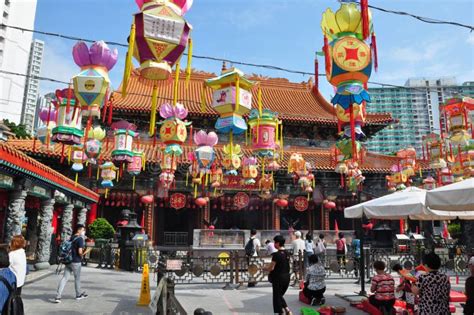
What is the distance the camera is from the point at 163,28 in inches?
220

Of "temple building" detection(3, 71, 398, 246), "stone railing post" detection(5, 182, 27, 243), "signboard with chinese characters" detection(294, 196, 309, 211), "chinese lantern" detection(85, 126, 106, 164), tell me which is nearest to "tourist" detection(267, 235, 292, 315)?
"stone railing post" detection(5, 182, 27, 243)

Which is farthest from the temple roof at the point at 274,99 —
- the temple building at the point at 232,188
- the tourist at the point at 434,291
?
the tourist at the point at 434,291

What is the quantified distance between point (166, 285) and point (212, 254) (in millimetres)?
11260

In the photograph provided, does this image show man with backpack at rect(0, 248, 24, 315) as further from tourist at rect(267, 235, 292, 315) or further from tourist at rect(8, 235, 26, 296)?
tourist at rect(267, 235, 292, 315)

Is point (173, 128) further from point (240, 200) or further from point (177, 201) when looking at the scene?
point (240, 200)

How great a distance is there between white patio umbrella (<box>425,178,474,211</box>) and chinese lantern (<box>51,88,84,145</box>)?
24.6 ft

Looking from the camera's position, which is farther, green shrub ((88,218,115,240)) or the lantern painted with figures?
green shrub ((88,218,115,240))

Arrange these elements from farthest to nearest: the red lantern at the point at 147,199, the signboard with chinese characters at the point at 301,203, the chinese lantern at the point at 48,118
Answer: the signboard with chinese characters at the point at 301,203, the red lantern at the point at 147,199, the chinese lantern at the point at 48,118

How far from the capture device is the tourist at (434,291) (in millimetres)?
4316

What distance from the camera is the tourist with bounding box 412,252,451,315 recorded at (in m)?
4.32

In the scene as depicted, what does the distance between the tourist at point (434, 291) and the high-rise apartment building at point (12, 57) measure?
198ft

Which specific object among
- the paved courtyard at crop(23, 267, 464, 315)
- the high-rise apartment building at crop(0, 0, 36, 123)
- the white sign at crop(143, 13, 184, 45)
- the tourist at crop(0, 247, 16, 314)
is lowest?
the paved courtyard at crop(23, 267, 464, 315)

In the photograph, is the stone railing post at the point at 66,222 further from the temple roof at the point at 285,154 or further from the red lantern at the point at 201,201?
the red lantern at the point at 201,201

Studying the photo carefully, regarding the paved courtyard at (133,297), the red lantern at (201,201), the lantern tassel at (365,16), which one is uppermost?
the lantern tassel at (365,16)
